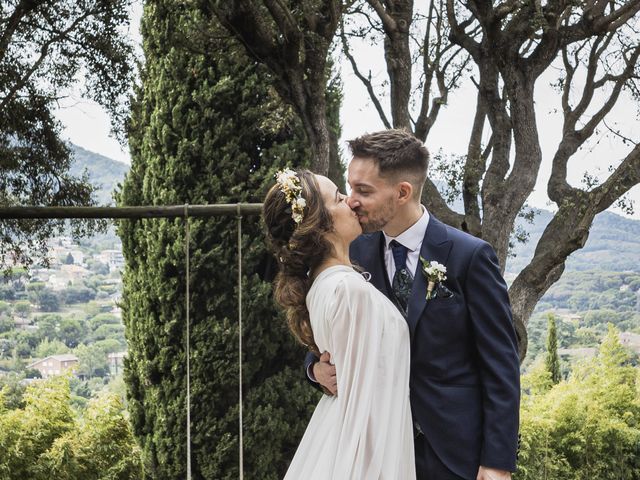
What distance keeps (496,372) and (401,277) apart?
1.23 ft

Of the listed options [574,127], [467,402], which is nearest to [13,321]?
[467,402]

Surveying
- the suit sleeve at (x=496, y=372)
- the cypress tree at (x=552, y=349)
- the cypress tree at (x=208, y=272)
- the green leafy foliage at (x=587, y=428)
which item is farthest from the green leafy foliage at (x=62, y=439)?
the cypress tree at (x=552, y=349)

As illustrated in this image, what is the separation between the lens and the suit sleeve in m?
1.87

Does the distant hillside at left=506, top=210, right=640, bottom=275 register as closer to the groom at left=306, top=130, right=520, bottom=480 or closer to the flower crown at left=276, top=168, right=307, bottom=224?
the groom at left=306, top=130, right=520, bottom=480

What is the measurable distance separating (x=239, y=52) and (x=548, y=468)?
3884 millimetres

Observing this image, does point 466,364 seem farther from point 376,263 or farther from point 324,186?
point 324,186

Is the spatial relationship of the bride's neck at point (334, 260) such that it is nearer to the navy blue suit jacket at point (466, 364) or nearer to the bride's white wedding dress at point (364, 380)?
the bride's white wedding dress at point (364, 380)

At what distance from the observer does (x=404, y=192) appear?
2.04 metres

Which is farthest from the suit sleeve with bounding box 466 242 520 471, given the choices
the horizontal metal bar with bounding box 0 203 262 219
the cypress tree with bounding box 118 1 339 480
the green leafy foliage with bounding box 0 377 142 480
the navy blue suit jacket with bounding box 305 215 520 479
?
the green leafy foliage with bounding box 0 377 142 480

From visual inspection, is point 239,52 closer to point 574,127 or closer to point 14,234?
point 14,234

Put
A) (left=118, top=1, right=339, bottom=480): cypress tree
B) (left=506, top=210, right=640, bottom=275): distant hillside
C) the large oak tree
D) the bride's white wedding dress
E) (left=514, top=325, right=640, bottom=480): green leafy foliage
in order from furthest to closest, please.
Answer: (left=506, top=210, right=640, bottom=275): distant hillside → (left=514, top=325, right=640, bottom=480): green leafy foliage → (left=118, top=1, right=339, bottom=480): cypress tree → the large oak tree → the bride's white wedding dress

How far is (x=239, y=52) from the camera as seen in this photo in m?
4.79

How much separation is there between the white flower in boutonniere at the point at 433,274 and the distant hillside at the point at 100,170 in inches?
148

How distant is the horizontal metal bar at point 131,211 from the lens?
2811 millimetres
